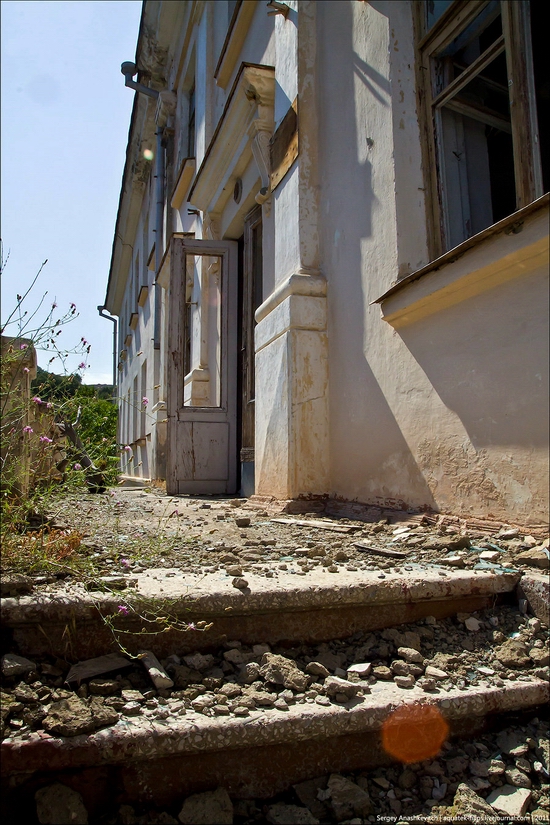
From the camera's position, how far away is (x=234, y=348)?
20.3 ft

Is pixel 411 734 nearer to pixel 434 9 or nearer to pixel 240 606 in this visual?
pixel 240 606

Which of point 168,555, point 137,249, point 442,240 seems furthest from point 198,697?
point 137,249

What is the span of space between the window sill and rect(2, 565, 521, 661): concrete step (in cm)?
110

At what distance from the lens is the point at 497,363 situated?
231 centimetres

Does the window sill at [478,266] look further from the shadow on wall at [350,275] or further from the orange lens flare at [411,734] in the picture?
the orange lens flare at [411,734]

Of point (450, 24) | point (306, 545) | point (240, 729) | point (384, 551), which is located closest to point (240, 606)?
point (240, 729)

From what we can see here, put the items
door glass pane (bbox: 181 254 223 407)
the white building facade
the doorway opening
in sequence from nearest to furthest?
the white building facade → the doorway opening → door glass pane (bbox: 181 254 223 407)

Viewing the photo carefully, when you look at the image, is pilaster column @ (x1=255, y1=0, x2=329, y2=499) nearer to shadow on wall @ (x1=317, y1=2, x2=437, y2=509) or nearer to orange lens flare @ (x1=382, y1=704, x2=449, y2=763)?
shadow on wall @ (x1=317, y1=2, x2=437, y2=509)

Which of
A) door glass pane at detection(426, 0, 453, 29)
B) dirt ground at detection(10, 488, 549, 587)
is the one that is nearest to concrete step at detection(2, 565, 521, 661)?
dirt ground at detection(10, 488, 549, 587)

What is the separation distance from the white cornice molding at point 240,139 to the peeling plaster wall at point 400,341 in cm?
74

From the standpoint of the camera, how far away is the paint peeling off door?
5.77m

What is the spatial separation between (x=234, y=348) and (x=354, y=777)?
5.06 meters

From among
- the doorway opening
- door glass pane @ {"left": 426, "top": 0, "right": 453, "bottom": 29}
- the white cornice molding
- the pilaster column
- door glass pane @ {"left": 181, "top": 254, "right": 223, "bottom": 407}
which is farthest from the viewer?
door glass pane @ {"left": 181, "top": 254, "right": 223, "bottom": 407}

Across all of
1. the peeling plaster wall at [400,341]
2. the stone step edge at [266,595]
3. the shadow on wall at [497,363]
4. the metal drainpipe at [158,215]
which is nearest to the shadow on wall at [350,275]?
the peeling plaster wall at [400,341]
